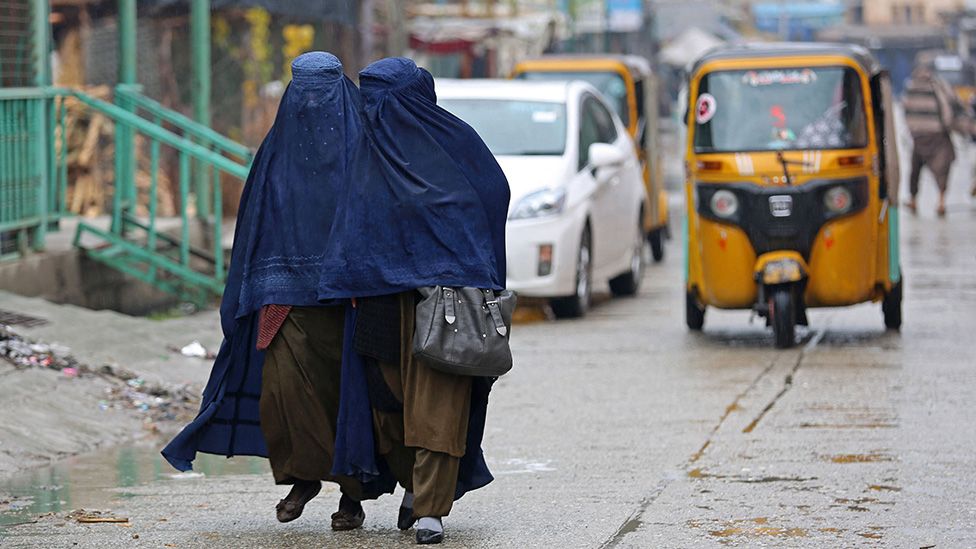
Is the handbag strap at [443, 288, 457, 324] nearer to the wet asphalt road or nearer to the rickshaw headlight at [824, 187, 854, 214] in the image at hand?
the wet asphalt road

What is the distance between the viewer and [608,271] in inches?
551

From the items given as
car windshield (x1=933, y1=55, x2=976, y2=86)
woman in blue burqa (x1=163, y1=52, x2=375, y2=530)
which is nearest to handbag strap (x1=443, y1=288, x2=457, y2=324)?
woman in blue burqa (x1=163, y1=52, x2=375, y2=530)

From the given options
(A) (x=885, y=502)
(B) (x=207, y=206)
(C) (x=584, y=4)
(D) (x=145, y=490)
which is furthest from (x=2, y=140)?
(C) (x=584, y=4)

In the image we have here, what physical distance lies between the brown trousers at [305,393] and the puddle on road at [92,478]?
1104 mm

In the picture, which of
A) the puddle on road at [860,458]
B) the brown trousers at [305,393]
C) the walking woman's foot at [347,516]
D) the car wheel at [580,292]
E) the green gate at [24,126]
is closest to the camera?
the brown trousers at [305,393]

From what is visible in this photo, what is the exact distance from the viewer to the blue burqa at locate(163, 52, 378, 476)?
598 cm

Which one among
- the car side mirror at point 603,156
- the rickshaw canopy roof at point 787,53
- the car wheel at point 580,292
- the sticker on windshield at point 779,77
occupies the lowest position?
the car wheel at point 580,292

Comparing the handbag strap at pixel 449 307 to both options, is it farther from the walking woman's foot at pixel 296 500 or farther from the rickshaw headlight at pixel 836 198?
the rickshaw headlight at pixel 836 198

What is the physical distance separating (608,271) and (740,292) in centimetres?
290

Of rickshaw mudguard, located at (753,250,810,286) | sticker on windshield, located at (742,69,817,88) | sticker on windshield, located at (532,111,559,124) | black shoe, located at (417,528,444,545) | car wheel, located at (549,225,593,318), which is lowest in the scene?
car wheel, located at (549,225,593,318)

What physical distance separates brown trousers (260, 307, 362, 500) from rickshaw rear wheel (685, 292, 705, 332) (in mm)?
6166

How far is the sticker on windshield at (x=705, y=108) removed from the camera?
1134 centimetres

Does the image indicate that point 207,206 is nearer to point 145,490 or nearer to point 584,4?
point 145,490

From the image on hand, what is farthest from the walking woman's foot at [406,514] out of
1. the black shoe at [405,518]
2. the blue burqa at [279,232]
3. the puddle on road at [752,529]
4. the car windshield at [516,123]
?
the car windshield at [516,123]
